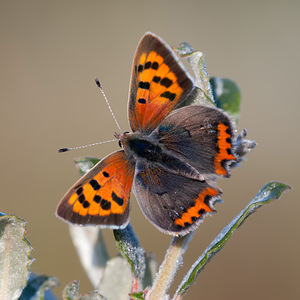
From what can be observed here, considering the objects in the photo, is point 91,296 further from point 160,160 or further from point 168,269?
point 160,160

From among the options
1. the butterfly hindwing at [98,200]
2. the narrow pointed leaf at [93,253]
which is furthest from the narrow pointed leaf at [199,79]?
the narrow pointed leaf at [93,253]

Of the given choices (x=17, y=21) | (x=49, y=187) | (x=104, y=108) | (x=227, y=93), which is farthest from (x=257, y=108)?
(x=227, y=93)

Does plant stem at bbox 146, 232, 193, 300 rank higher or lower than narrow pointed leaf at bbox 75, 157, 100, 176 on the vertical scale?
lower

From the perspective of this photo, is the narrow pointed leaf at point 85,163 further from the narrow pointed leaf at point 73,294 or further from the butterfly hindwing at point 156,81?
the narrow pointed leaf at point 73,294

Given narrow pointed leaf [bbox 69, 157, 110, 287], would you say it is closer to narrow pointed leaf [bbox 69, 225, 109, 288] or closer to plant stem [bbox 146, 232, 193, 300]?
narrow pointed leaf [bbox 69, 225, 109, 288]

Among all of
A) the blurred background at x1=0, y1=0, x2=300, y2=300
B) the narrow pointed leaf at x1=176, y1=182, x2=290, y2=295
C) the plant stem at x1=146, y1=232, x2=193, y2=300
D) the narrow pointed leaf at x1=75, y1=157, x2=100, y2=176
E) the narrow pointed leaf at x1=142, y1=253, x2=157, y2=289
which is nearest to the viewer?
the narrow pointed leaf at x1=176, y1=182, x2=290, y2=295

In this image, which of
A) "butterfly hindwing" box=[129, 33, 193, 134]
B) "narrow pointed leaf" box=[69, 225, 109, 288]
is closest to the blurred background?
"narrow pointed leaf" box=[69, 225, 109, 288]

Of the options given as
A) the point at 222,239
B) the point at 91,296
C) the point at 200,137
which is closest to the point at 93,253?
the point at 91,296

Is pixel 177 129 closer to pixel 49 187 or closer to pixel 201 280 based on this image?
pixel 201 280
